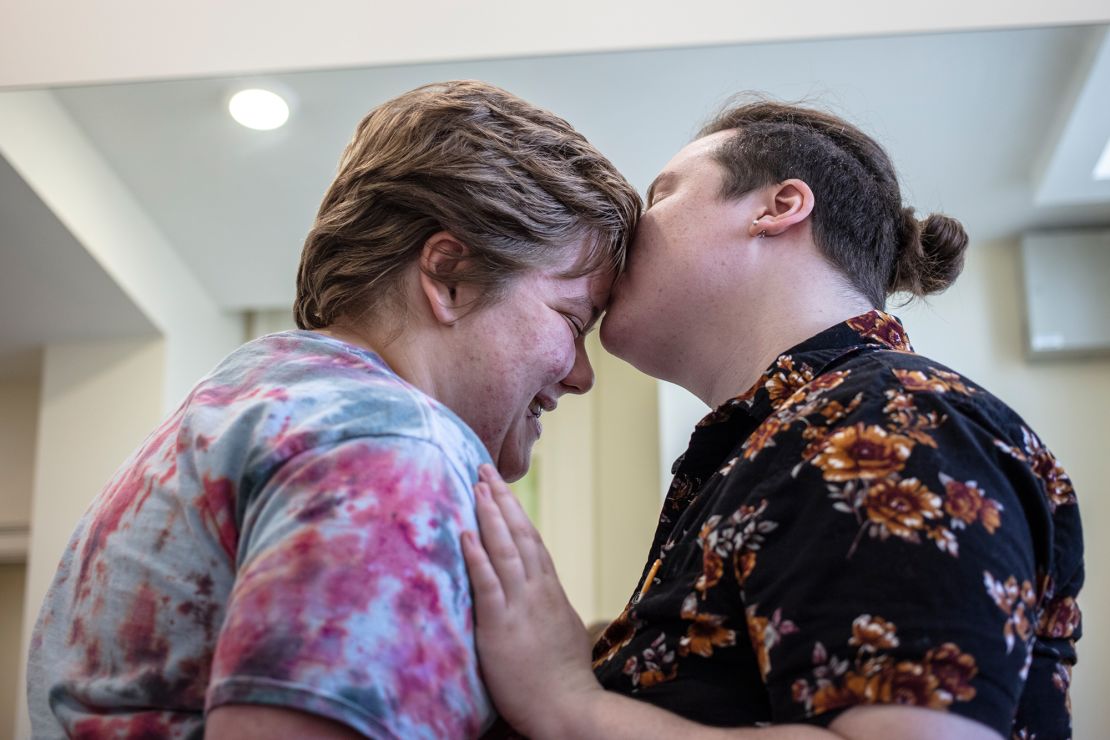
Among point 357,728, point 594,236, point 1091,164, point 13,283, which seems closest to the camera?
point 357,728

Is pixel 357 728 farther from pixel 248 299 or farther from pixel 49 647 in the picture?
pixel 248 299

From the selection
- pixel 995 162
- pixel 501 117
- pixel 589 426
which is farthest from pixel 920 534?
pixel 995 162

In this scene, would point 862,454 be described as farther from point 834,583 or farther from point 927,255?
point 927,255

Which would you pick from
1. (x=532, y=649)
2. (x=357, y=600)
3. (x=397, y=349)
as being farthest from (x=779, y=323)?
(x=357, y=600)

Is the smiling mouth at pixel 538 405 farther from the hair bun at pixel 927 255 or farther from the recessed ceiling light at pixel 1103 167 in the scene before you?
the recessed ceiling light at pixel 1103 167

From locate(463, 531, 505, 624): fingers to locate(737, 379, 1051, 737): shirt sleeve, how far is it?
0.15m

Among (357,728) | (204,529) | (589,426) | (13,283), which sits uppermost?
(13,283)

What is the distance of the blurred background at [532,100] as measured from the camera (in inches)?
58.6

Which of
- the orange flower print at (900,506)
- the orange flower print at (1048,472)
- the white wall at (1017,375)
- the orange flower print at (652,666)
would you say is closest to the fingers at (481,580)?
the orange flower print at (652,666)

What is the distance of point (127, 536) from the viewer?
2.39ft

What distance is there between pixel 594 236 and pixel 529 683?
18.0 inches

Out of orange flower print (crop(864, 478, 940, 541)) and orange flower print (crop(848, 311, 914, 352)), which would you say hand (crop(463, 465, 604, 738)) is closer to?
orange flower print (crop(864, 478, 940, 541))

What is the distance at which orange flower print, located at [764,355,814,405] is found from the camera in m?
0.93

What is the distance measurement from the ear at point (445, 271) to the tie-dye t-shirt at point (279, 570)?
0.16m
